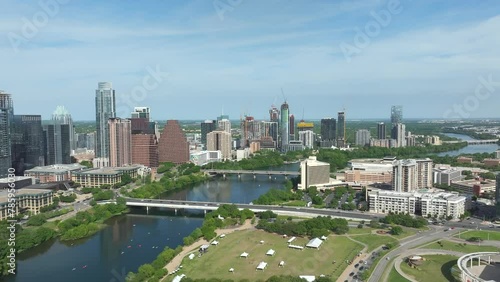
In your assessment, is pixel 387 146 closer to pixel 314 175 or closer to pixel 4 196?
pixel 314 175

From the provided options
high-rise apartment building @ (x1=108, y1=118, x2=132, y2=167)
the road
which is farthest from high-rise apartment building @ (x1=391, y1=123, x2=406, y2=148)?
the road

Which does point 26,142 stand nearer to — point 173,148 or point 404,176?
point 173,148

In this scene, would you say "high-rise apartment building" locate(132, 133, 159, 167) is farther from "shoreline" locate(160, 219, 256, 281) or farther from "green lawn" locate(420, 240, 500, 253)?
A: "green lawn" locate(420, 240, 500, 253)

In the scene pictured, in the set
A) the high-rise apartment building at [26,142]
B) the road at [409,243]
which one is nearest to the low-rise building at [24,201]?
the high-rise apartment building at [26,142]

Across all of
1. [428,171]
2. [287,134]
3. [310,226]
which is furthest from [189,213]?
[287,134]

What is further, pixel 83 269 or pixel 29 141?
pixel 29 141
